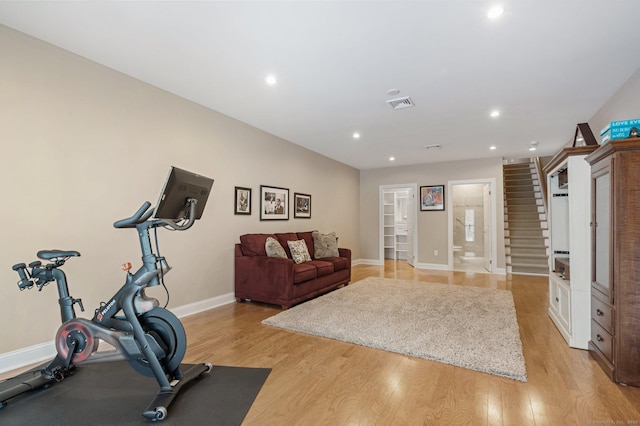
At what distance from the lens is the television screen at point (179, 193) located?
190 cm

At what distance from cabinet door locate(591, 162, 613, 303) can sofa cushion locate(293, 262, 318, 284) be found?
9.79 feet

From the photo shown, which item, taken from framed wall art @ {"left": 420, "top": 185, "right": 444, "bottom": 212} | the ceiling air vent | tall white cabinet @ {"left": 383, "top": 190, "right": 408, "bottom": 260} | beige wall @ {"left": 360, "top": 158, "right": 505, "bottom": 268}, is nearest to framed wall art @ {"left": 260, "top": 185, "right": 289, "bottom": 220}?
the ceiling air vent

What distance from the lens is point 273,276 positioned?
156 inches

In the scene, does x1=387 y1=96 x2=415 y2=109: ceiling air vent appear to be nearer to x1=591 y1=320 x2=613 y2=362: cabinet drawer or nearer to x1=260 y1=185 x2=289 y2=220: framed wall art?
x1=260 y1=185 x2=289 y2=220: framed wall art

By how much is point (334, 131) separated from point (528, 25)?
9.76 feet

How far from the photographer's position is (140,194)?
3215 millimetres

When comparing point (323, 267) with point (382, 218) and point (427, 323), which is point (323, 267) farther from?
point (382, 218)

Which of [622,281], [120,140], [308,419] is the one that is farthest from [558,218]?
[120,140]

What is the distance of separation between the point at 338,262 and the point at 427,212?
339 cm

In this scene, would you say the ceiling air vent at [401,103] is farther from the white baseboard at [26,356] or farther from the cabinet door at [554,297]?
the white baseboard at [26,356]

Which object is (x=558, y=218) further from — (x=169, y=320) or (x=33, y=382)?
(x=33, y=382)

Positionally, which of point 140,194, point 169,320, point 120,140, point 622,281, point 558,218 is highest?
point 120,140

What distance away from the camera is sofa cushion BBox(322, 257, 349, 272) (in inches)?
197

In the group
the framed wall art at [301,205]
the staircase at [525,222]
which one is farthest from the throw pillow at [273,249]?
the staircase at [525,222]
